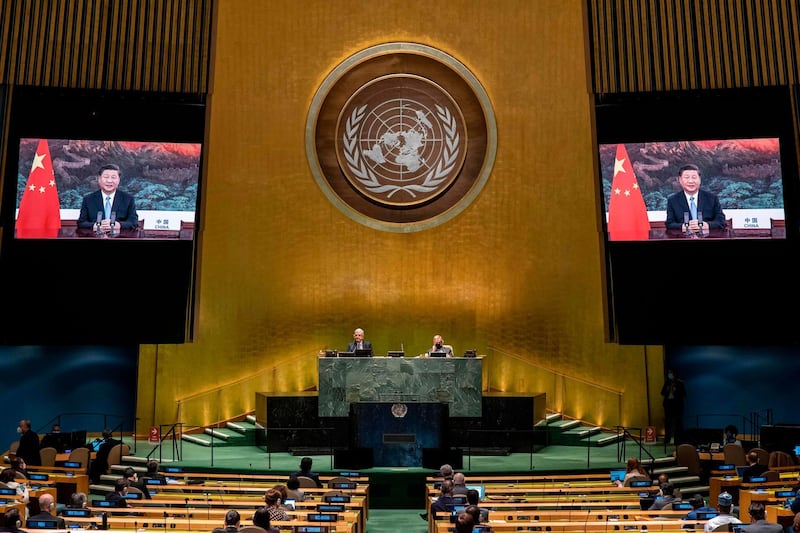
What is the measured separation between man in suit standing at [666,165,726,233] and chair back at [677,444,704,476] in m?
3.46

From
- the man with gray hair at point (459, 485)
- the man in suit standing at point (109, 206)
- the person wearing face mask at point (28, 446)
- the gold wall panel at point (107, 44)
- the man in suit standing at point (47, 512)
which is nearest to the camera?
the man in suit standing at point (47, 512)

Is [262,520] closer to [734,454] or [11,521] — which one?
[11,521]

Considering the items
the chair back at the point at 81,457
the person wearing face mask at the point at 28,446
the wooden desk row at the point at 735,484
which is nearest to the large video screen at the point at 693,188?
the wooden desk row at the point at 735,484

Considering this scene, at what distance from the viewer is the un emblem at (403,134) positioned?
17672 mm

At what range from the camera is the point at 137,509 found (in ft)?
30.5

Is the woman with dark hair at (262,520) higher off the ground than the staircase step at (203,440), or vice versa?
the staircase step at (203,440)

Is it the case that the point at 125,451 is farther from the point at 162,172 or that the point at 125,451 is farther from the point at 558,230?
the point at 558,230

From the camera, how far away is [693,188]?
15.7m

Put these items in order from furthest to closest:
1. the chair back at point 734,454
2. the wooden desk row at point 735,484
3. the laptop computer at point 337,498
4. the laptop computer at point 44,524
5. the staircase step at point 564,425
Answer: the staircase step at point 564,425
the chair back at point 734,454
the wooden desk row at point 735,484
the laptop computer at point 337,498
the laptop computer at point 44,524

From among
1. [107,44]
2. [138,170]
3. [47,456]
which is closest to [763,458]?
[47,456]

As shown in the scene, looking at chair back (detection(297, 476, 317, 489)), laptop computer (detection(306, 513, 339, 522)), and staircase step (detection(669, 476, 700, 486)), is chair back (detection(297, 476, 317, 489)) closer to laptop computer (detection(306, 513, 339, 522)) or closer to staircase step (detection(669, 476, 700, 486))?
laptop computer (detection(306, 513, 339, 522))

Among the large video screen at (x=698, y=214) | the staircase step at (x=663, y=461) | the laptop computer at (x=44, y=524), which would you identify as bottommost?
the laptop computer at (x=44, y=524)

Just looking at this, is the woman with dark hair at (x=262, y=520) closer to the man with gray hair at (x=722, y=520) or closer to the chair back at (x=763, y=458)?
the man with gray hair at (x=722, y=520)

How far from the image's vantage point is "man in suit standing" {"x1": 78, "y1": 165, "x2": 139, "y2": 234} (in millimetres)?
16031
